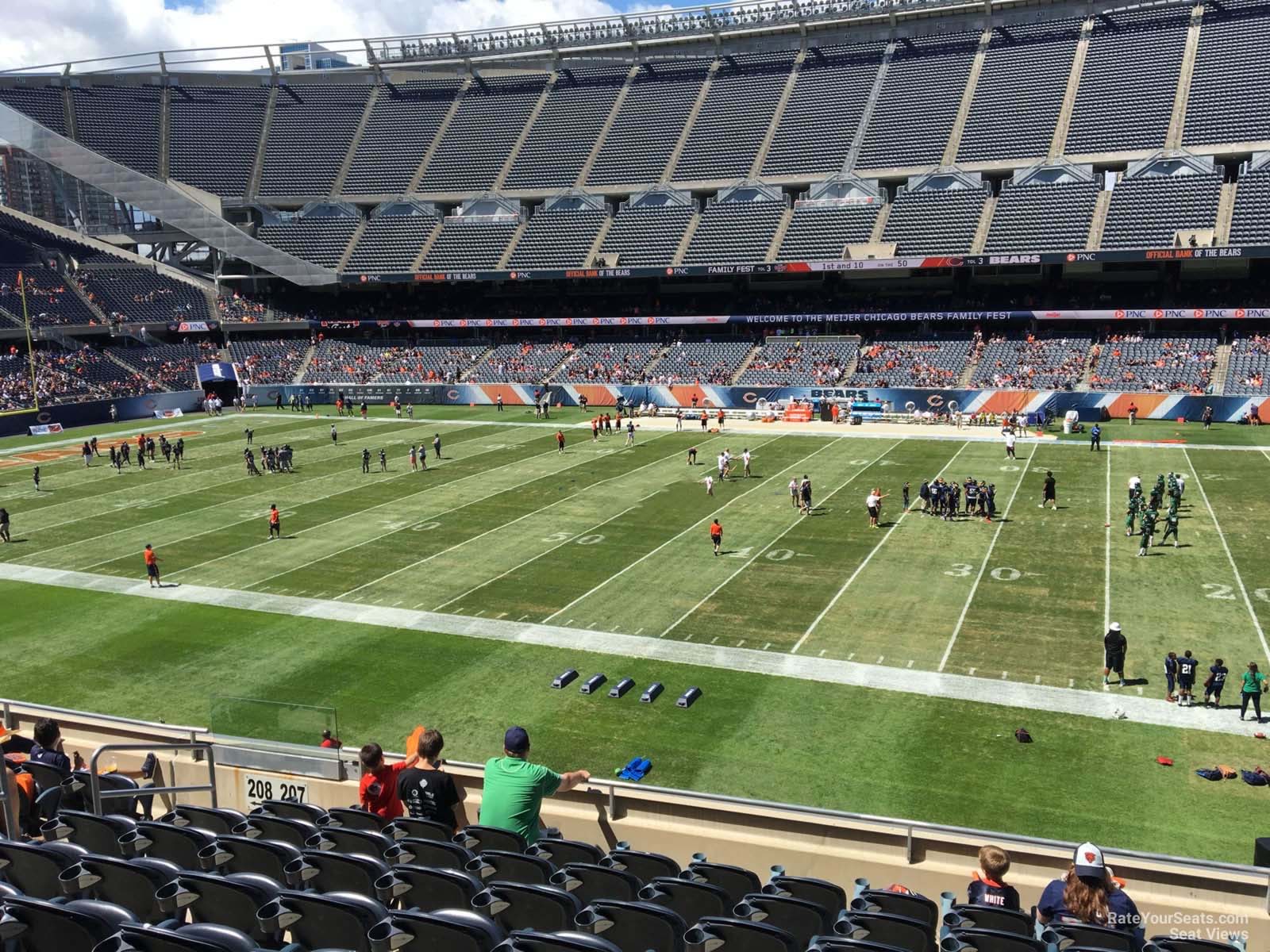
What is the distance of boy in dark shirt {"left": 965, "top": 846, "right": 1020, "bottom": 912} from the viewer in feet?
21.1

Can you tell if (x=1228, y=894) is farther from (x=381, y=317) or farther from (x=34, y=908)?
(x=381, y=317)

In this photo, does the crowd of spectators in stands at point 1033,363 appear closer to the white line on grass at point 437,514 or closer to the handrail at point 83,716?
the white line on grass at point 437,514

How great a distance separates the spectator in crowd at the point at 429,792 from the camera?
7523 mm

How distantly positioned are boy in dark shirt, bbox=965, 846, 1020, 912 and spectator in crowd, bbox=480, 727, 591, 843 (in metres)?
2.84

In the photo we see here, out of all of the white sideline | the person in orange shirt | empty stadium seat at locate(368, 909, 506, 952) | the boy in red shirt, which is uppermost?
empty stadium seat at locate(368, 909, 506, 952)

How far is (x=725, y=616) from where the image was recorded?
2272cm

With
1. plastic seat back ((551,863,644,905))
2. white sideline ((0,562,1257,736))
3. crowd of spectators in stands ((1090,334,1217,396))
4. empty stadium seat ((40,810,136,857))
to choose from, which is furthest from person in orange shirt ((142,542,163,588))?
crowd of spectators in stands ((1090,334,1217,396))

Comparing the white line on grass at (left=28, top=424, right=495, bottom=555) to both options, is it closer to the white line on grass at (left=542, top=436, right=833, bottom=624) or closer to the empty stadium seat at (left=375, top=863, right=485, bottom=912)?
the white line on grass at (left=542, top=436, right=833, bottom=624)

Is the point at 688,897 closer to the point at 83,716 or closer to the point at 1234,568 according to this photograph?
the point at 83,716

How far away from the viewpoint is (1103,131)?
209 ft

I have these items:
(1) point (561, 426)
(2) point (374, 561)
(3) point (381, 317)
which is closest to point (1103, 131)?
(1) point (561, 426)

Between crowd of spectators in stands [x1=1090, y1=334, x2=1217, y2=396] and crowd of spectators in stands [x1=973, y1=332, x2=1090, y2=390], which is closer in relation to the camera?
crowd of spectators in stands [x1=1090, y1=334, x2=1217, y2=396]

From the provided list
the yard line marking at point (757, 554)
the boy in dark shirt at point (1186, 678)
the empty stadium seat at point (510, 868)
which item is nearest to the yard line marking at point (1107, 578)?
the boy in dark shirt at point (1186, 678)

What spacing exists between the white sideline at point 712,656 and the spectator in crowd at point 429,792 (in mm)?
11438
